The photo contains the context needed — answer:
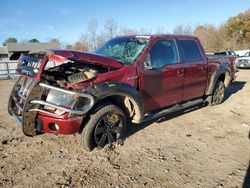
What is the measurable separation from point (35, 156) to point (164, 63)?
116 inches

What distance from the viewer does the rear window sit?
555 cm

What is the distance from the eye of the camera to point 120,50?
509cm

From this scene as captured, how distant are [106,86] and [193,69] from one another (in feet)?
8.44

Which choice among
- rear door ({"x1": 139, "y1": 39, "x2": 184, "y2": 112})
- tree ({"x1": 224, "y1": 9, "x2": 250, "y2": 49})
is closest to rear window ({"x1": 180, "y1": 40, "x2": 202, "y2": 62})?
rear door ({"x1": 139, "y1": 39, "x2": 184, "y2": 112})

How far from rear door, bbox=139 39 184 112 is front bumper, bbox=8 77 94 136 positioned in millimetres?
1357

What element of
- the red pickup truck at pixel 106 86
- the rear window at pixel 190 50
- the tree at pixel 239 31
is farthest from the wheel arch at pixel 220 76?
the tree at pixel 239 31

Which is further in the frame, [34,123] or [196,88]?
[196,88]

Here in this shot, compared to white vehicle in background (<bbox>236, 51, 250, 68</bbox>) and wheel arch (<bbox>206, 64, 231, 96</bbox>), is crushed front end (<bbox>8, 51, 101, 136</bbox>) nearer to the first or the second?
wheel arch (<bbox>206, 64, 231, 96</bbox>)

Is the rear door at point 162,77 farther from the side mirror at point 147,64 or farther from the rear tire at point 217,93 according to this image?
the rear tire at point 217,93

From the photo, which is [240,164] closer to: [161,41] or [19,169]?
[161,41]

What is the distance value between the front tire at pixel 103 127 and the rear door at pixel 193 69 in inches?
79.9

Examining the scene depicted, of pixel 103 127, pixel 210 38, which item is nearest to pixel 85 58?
pixel 103 127

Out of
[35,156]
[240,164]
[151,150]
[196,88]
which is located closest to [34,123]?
[35,156]

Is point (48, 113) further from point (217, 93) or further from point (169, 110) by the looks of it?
point (217, 93)
